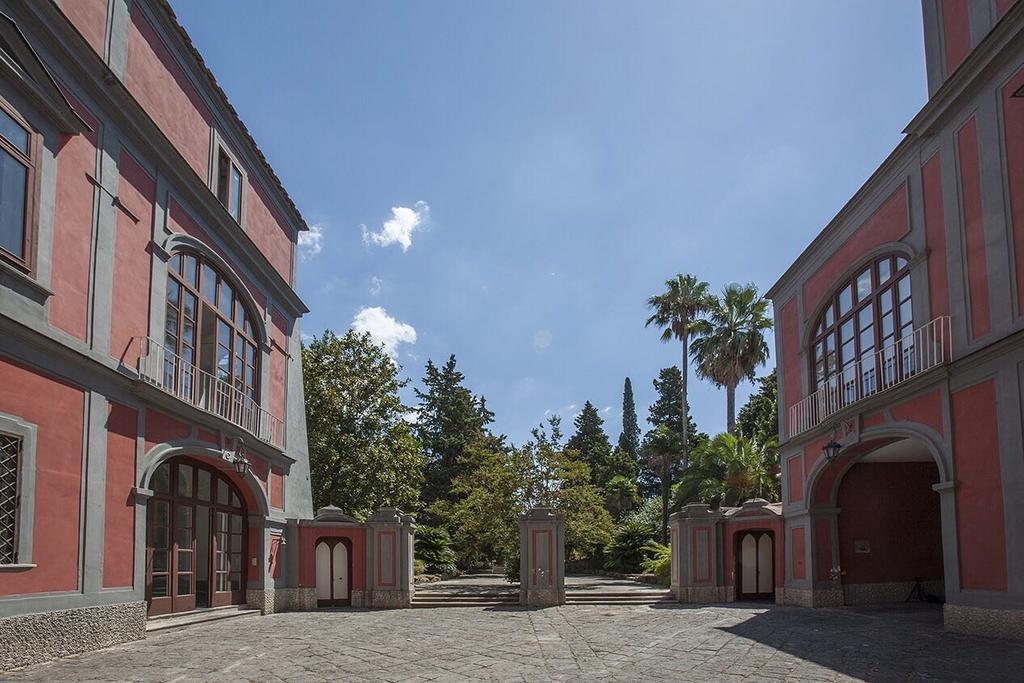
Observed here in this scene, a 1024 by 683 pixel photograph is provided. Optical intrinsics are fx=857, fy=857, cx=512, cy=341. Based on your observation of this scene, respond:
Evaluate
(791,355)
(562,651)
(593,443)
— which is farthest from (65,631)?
(593,443)

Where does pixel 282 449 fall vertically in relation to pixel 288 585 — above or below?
above

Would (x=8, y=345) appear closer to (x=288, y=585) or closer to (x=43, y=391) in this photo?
(x=43, y=391)

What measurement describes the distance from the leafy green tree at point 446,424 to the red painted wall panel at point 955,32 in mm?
36330

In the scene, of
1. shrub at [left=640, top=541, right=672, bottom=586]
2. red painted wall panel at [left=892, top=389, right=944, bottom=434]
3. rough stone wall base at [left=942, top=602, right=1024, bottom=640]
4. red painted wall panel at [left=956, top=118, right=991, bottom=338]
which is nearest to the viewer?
rough stone wall base at [left=942, top=602, right=1024, bottom=640]

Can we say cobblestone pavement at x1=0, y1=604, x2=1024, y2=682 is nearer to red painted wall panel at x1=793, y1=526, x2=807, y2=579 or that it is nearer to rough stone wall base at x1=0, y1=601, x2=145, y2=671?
rough stone wall base at x1=0, y1=601, x2=145, y2=671

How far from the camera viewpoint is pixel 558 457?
26422mm

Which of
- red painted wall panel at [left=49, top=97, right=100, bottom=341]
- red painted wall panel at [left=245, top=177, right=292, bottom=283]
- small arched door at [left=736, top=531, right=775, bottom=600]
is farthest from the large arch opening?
red painted wall panel at [left=49, top=97, right=100, bottom=341]

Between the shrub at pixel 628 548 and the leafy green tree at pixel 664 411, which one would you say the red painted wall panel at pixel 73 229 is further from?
the leafy green tree at pixel 664 411

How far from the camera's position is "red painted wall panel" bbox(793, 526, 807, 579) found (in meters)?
20.1

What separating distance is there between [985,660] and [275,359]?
54.2 ft

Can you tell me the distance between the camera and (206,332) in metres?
17.6

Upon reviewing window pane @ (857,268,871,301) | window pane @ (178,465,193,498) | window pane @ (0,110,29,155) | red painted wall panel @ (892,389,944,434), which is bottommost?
window pane @ (178,465,193,498)

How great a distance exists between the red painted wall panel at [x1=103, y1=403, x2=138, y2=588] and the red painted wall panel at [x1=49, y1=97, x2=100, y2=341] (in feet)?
5.71

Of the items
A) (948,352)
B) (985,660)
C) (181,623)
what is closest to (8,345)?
(181,623)
